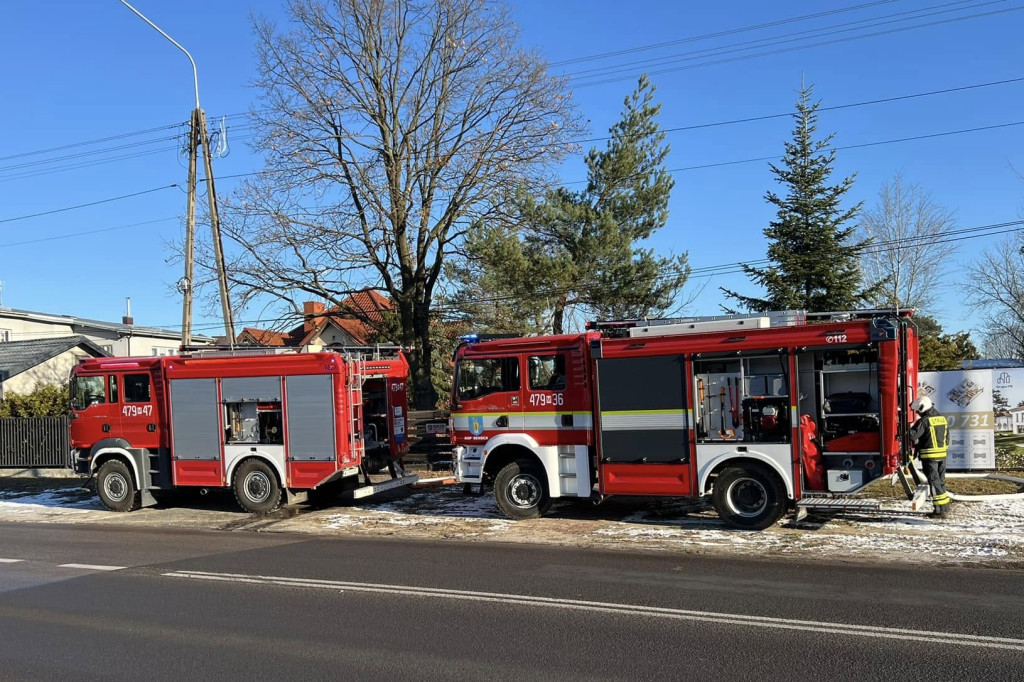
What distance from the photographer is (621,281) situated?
81.9ft

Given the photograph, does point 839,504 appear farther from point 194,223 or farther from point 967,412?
point 194,223

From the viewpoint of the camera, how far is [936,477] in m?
10.2

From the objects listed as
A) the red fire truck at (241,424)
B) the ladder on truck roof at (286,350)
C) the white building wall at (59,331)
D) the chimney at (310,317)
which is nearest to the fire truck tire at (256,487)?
the red fire truck at (241,424)

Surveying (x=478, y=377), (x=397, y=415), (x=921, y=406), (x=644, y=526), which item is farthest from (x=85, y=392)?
(x=921, y=406)

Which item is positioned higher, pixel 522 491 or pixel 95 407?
pixel 95 407

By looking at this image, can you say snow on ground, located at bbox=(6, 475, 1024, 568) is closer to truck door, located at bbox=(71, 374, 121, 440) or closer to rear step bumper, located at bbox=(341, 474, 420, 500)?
rear step bumper, located at bbox=(341, 474, 420, 500)

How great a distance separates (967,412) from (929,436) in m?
4.65

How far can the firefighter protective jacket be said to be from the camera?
9.95 m

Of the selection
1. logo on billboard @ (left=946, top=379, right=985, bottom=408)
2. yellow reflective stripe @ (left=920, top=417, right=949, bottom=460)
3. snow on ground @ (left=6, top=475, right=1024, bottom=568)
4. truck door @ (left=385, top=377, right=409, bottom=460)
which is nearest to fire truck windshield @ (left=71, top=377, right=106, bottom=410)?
snow on ground @ (left=6, top=475, right=1024, bottom=568)

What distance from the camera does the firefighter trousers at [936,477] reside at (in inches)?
397

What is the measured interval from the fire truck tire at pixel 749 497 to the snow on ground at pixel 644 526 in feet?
0.57

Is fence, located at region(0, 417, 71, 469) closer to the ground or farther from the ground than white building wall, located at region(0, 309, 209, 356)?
closer to the ground

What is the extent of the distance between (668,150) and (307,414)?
60.6 feet

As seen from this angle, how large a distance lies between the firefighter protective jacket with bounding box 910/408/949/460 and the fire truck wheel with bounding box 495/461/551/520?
5096 millimetres
